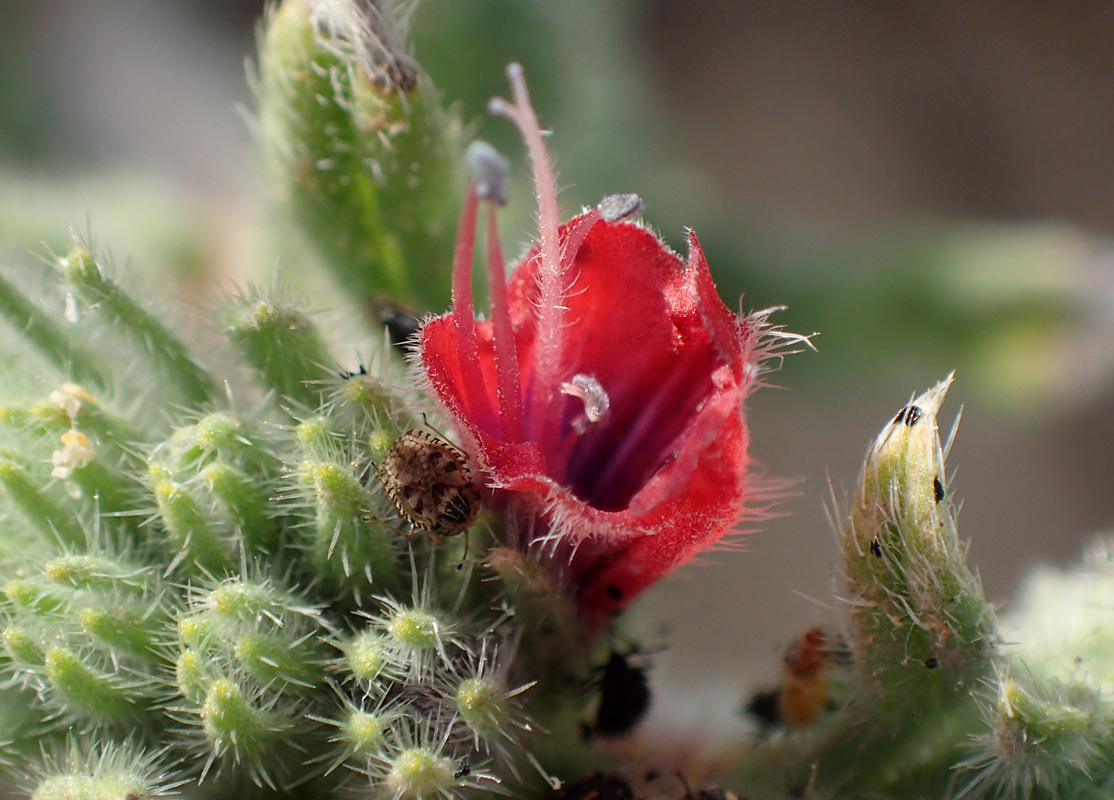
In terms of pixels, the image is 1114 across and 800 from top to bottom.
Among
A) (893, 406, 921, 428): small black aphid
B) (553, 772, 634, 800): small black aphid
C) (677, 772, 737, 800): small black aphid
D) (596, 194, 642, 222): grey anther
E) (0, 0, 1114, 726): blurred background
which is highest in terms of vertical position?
(0, 0, 1114, 726): blurred background

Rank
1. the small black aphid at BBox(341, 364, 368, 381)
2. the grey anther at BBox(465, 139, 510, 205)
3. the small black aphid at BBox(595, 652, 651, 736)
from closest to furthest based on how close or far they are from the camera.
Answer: the grey anther at BBox(465, 139, 510, 205)
the small black aphid at BBox(341, 364, 368, 381)
the small black aphid at BBox(595, 652, 651, 736)

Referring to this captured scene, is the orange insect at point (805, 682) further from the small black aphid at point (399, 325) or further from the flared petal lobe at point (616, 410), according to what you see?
the small black aphid at point (399, 325)

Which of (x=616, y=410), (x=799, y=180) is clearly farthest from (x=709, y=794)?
(x=799, y=180)

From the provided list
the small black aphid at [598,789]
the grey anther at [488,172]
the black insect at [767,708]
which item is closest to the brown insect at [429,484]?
the grey anther at [488,172]

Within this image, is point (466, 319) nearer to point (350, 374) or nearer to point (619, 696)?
point (350, 374)

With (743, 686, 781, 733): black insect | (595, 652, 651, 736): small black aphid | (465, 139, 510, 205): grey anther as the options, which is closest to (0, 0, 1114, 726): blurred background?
(743, 686, 781, 733): black insect

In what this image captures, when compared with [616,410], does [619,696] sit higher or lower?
lower

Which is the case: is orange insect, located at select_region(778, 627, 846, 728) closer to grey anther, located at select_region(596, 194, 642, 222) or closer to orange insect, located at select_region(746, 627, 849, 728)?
orange insect, located at select_region(746, 627, 849, 728)
